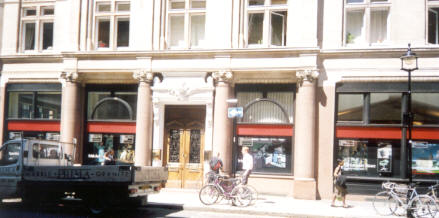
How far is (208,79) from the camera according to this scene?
19.4 meters

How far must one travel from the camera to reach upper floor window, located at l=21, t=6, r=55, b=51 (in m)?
22.1

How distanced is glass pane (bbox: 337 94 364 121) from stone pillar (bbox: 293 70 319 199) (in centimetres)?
116

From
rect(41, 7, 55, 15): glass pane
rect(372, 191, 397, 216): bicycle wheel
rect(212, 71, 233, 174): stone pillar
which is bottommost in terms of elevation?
rect(372, 191, 397, 216): bicycle wheel

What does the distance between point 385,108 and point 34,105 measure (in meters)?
15.3

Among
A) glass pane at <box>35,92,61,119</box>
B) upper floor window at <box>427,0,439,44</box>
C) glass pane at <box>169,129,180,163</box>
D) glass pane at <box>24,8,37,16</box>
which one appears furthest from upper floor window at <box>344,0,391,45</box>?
glass pane at <box>24,8,37,16</box>

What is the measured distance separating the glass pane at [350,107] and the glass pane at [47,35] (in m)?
13.4

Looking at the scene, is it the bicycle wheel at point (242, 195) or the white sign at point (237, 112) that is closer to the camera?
the bicycle wheel at point (242, 195)

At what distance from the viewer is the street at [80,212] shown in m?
13.1

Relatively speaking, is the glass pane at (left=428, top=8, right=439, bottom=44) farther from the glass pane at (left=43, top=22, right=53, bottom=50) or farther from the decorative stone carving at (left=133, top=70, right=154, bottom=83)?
the glass pane at (left=43, top=22, right=53, bottom=50)

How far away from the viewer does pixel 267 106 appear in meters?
19.3

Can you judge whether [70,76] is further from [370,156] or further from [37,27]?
[370,156]

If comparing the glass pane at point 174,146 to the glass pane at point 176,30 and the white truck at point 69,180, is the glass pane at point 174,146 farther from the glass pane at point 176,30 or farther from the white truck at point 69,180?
the white truck at point 69,180

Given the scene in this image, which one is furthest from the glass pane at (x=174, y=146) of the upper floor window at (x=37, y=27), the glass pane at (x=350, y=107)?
the upper floor window at (x=37, y=27)

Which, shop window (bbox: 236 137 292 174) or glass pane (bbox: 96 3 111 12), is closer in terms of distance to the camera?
shop window (bbox: 236 137 292 174)
